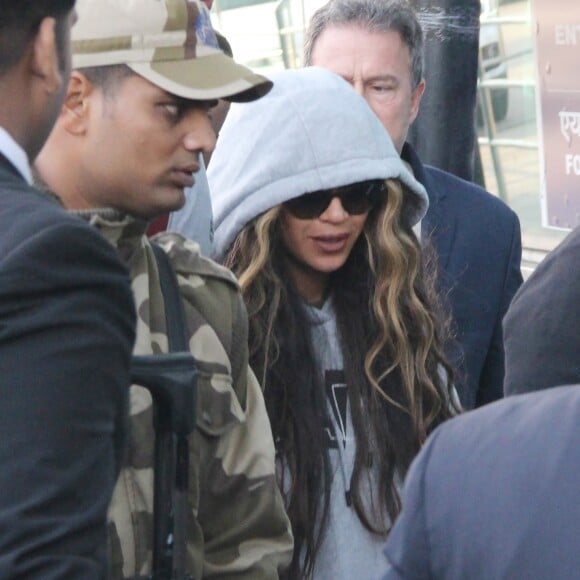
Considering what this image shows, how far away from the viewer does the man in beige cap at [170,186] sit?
2326 millimetres

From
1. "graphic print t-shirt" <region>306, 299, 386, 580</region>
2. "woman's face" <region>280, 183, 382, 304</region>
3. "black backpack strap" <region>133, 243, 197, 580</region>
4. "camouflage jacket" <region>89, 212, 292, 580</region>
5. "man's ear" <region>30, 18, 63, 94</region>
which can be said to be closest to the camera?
"man's ear" <region>30, 18, 63, 94</region>

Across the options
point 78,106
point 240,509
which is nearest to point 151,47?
point 78,106

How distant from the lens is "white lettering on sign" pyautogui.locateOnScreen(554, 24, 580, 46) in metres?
6.93

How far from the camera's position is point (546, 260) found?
2768mm

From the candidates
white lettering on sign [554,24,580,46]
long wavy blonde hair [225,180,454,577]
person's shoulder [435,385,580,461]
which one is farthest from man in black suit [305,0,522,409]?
white lettering on sign [554,24,580,46]

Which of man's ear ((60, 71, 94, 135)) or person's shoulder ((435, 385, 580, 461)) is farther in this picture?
man's ear ((60, 71, 94, 135))

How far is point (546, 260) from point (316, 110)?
0.70 m

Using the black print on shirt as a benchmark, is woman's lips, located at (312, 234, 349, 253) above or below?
above

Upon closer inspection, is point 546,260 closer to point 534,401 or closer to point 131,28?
point 131,28

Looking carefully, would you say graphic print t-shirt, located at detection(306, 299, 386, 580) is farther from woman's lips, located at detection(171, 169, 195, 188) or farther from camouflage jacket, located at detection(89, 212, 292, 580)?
woman's lips, located at detection(171, 169, 195, 188)

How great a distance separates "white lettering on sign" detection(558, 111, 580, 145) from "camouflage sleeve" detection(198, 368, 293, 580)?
4.87 m

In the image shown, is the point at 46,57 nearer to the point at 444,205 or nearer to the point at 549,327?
the point at 549,327

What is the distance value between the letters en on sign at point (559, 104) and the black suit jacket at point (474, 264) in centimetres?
323

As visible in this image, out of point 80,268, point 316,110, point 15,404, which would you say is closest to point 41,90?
point 80,268
